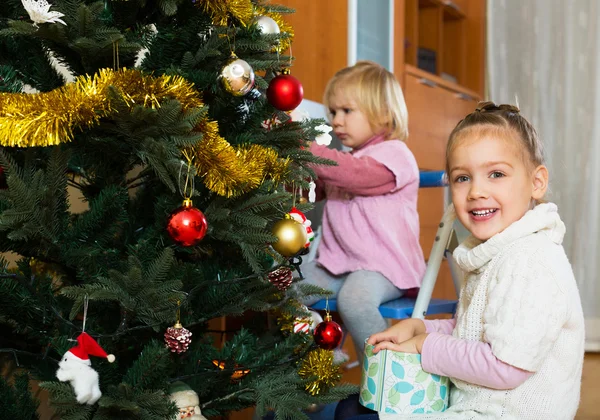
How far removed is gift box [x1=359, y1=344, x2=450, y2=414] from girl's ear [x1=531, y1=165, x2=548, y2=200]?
32 centimetres

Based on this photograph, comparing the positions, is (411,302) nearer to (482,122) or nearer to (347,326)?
(347,326)

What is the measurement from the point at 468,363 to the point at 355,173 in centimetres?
77

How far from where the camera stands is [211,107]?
1011 mm

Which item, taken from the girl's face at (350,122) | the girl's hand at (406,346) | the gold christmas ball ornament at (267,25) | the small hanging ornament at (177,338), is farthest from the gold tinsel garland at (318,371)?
the girl's face at (350,122)

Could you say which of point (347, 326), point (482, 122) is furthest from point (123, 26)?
point (347, 326)

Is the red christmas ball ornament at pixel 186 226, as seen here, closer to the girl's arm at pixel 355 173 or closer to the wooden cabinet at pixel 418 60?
the girl's arm at pixel 355 173

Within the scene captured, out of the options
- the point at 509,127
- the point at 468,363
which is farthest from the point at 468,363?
the point at 509,127

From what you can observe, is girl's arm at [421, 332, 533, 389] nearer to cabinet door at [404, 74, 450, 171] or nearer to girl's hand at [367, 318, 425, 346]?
girl's hand at [367, 318, 425, 346]

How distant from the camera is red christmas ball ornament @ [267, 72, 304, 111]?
1003 mm

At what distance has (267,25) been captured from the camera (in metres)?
1.03

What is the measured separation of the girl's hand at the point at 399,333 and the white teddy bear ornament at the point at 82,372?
0.42m

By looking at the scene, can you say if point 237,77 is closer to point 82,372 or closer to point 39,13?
point 39,13

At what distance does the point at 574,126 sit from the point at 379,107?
5.36 feet

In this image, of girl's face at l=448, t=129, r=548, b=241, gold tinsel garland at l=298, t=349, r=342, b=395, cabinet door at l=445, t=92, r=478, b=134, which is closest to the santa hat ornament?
gold tinsel garland at l=298, t=349, r=342, b=395
